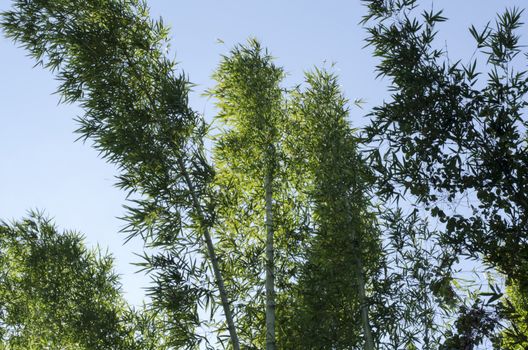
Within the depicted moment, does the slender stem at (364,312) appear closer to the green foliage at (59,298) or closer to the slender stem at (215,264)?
the slender stem at (215,264)

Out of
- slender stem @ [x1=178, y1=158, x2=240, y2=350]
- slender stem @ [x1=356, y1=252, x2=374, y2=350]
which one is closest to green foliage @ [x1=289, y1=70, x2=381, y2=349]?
slender stem @ [x1=356, y1=252, x2=374, y2=350]

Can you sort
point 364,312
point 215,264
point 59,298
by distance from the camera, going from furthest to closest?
point 59,298 → point 364,312 → point 215,264

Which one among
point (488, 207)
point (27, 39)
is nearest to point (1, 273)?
point (27, 39)

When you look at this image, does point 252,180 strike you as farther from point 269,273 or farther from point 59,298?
point 59,298

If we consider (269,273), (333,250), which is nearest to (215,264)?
(269,273)

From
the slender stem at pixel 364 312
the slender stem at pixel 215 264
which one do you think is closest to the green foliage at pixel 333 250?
the slender stem at pixel 364 312

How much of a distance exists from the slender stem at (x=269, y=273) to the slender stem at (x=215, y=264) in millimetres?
836

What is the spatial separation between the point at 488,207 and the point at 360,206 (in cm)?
416

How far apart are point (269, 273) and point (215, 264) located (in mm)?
1302

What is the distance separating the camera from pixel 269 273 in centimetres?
897

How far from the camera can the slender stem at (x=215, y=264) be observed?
7.61 metres

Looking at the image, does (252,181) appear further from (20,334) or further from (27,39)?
(20,334)

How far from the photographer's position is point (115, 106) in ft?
28.7

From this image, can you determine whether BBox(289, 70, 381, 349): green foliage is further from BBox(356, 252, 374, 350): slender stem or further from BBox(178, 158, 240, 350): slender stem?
BBox(178, 158, 240, 350): slender stem
